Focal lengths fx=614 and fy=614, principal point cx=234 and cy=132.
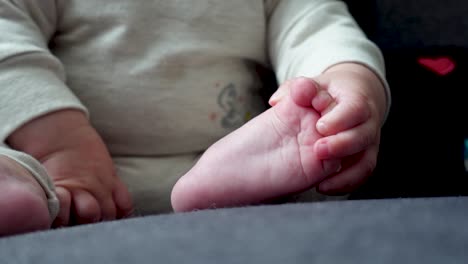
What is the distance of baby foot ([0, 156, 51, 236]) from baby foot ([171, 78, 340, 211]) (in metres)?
0.11

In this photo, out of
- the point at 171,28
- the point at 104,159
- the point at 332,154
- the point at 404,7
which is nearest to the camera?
the point at 332,154

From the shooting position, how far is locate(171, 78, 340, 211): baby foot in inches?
17.5

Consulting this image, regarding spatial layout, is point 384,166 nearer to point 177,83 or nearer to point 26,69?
point 177,83

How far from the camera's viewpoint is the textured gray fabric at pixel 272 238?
0.31m

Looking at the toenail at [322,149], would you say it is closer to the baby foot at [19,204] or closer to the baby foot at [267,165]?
the baby foot at [267,165]

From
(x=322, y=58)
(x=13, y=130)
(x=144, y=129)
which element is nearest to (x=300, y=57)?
(x=322, y=58)

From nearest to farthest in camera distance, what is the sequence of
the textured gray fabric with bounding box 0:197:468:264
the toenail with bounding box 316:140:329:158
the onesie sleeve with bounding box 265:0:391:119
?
the textured gray fabric with bounding box 0:197:468:264 < the toenail with bounding box 316:140:329:158 < the onesie sleeve with bounding box 265:0:391:119

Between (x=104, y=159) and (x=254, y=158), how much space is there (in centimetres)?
15

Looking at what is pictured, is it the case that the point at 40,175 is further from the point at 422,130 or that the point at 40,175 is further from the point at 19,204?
the point at 422,130

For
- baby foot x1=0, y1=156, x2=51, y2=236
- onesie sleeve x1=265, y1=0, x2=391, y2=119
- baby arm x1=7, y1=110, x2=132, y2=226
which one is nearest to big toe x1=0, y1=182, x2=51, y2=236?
baby foot x1=0, y1=156, x2=51, y2=236

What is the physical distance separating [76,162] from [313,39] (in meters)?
0.28

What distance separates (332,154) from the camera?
0.43 metres

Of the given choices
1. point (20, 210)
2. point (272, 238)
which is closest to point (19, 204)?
point (20, 210)

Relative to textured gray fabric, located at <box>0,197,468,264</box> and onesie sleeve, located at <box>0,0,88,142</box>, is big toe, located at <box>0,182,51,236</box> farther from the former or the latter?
onesie sleeve, located at <box>0,0,88,142</box>
